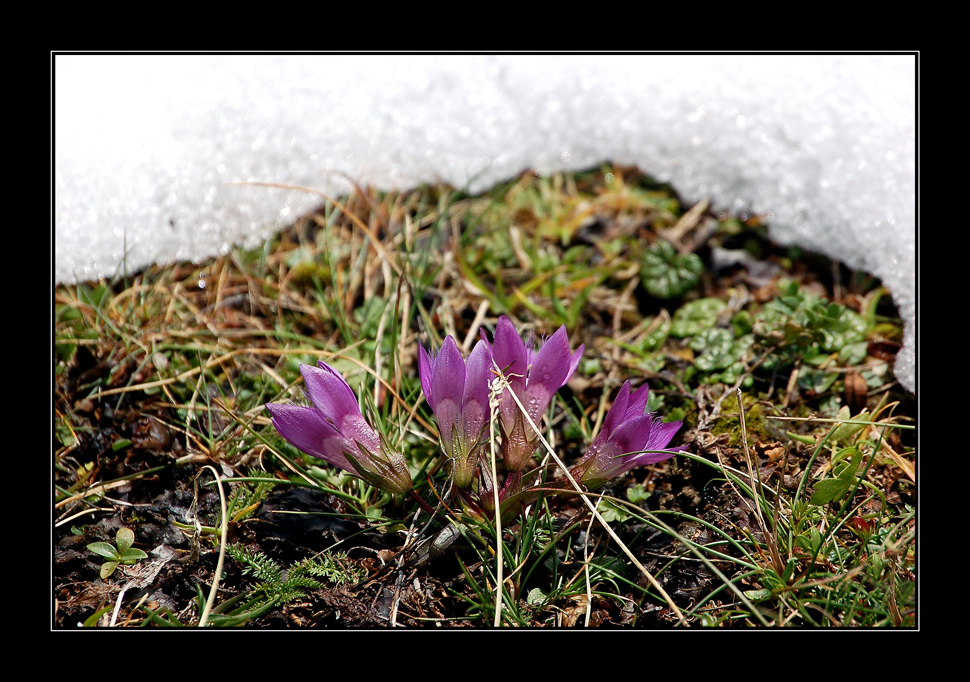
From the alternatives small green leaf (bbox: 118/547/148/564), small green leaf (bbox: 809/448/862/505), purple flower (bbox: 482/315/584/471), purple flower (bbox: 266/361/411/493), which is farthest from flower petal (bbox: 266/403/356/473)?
small green leaf (bbox: 809/448/862/505)

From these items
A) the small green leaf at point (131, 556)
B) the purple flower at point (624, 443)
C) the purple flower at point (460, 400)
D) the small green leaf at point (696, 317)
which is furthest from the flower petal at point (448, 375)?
the small green leaf at point (696, 317)

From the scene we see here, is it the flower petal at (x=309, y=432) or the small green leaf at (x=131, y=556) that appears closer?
the flower petal at (x=309, y=432)

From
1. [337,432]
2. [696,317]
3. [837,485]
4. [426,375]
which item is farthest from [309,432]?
[696,317]

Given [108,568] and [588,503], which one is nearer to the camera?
[588,503]

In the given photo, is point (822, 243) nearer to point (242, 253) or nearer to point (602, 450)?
point (602, 450)

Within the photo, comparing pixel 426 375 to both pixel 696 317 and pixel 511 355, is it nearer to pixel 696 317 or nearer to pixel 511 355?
pixel 511 355

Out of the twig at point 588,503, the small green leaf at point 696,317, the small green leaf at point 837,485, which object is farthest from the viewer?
the small green leaf at point 696,317

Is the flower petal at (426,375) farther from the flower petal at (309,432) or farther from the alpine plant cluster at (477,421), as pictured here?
the flower petal at (309,432)
